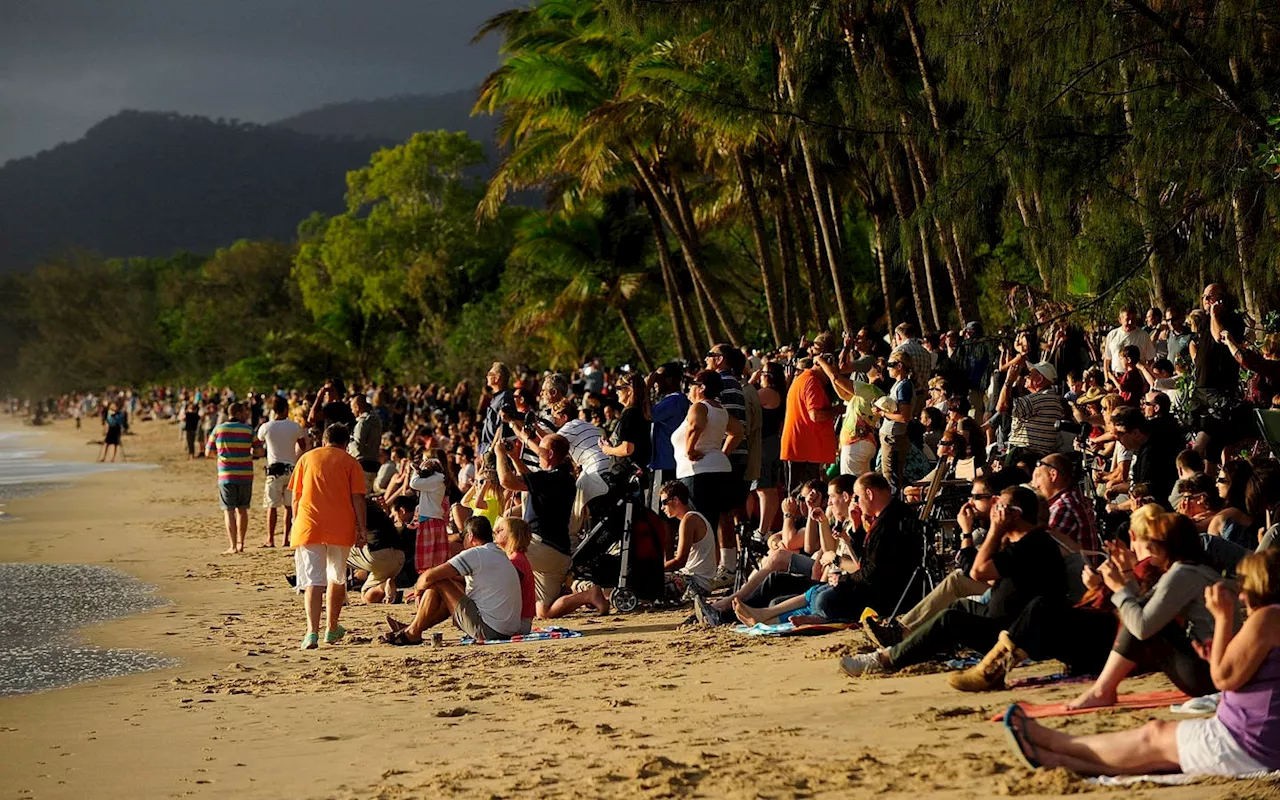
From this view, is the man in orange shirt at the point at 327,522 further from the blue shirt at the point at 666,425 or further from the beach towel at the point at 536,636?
the blue shirt at the point at 666,425

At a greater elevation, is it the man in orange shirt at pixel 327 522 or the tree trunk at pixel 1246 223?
the tree trunk at pixel 1246 223

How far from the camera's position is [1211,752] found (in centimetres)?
550

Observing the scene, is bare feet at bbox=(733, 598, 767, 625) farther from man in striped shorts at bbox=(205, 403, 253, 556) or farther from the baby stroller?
man in striped shorts at bbox=(205, 403, 253, 556)

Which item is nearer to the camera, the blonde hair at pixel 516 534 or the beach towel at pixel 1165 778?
the beach towel at pixel 1165 778

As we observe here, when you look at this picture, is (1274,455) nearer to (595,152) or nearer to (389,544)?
(389,544)

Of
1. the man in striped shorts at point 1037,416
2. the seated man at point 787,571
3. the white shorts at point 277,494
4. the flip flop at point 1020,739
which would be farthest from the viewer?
the white shorts at point 277,494

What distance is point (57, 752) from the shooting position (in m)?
7.82

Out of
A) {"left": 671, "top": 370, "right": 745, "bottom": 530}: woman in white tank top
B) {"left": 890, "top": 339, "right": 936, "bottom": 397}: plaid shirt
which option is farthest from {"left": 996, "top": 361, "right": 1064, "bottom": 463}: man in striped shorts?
{"left": 671, "top": 370, "right": 745, "bottom": 530}: woman in white tank top

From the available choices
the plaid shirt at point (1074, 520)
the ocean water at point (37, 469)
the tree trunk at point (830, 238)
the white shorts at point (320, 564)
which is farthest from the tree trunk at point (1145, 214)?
the ocean water at point (37, 469)

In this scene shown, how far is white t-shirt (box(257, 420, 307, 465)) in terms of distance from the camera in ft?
52.1

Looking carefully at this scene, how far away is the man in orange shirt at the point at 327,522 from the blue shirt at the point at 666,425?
2.62 metres

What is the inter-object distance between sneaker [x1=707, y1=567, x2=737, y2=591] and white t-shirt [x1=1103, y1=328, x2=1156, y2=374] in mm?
3463

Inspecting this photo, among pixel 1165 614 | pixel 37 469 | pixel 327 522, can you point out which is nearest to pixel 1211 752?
pixel 1165 614

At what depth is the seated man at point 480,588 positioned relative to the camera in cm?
1009
